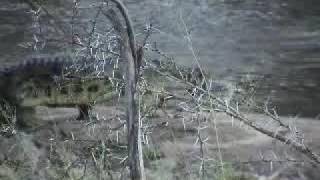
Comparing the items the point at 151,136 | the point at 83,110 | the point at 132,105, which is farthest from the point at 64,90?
the point at 132,105

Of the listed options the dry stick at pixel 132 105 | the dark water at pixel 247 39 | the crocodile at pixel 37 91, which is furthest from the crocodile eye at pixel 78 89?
the dry stick at pixel 132 105

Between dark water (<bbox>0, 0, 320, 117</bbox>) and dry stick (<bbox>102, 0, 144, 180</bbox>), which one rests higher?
dry stick (<bbox>102, 0, 144, 180</bbox>)

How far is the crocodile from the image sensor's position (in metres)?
6.50

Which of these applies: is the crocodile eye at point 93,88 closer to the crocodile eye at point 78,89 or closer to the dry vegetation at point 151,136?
the crocodile eye at point 78,89

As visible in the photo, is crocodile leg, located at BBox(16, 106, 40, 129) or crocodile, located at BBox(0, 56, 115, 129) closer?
crocodile, located at BBox(0, 56, 115, 129)

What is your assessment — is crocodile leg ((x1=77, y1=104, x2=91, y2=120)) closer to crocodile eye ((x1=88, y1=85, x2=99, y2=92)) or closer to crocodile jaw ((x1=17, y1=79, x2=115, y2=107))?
crocodile jaw ((x1=17, y1=79, x2=115, y2=107))

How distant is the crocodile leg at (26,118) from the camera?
21.7 feet

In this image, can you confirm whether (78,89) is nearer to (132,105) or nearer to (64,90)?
(64,90)

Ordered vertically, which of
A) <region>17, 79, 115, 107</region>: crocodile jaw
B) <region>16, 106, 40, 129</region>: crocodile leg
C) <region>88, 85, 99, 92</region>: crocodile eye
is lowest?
<region>16, 106, 40, 129</region>: crocodile leg

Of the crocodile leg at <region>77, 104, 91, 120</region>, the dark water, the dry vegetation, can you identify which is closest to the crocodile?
the crocodile leg at <region>77, 104, 91, 120</region>

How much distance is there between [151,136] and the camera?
590 centimetres

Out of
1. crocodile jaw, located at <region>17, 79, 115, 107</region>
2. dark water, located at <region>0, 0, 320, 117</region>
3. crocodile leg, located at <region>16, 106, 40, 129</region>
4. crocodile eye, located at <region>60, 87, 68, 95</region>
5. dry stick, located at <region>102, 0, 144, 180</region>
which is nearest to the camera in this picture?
dry stick, located at <region>102, 0, 144, 180</region>

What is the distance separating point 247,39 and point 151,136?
725 cm

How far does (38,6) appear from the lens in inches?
156
